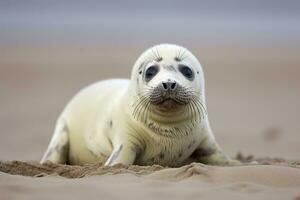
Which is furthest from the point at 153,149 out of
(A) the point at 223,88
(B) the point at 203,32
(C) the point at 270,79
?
(B) the point at 203,32

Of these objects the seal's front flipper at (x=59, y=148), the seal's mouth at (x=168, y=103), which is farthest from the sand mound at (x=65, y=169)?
the seal's front flipper at (x=59, y=148)

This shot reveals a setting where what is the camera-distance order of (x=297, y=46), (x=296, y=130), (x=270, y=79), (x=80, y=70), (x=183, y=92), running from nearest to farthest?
(x=183, y=92) < (x=296, y=130) < (x=270, y=79) < (x=80, y=70) < (x=297, y=46)

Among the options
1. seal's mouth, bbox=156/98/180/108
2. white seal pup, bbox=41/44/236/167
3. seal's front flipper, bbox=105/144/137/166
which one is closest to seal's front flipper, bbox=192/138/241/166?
white seal pup, bbox=41/44/236/167

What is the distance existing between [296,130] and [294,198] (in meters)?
10.5

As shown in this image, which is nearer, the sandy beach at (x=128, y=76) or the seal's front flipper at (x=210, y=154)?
the sandy beach at (x=128, y=76)

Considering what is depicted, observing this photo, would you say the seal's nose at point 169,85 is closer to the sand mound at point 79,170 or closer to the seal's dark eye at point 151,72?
the seal's dark eye at point 151,72

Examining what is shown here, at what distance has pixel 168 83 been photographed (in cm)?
637

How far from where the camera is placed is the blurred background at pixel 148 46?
15.2 meters

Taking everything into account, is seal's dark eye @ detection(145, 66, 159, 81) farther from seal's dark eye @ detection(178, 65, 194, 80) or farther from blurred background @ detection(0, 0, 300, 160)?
blurred background @ detection(0, 0, 300, 160)

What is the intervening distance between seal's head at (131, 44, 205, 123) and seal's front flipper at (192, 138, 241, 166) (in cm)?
31

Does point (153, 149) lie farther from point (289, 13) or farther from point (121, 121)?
point (289, 13)

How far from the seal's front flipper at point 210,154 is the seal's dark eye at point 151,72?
71 centimetres

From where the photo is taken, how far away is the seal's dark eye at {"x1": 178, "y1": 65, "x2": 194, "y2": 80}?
22.4ft

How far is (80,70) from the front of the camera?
26.1 meters
